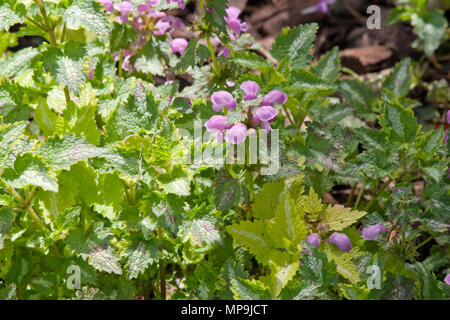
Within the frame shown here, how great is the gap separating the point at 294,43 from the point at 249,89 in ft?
1.49

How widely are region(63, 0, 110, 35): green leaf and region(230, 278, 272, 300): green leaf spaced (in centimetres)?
89

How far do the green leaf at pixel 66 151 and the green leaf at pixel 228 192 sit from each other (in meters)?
0.40

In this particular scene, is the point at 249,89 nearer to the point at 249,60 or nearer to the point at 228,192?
the point at 249,60

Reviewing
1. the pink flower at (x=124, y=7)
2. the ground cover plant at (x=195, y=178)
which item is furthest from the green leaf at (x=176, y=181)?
the pink flower at (x=124, y=7)

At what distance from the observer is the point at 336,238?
1.63 metres

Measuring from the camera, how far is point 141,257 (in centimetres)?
160

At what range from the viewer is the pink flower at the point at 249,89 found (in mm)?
1604

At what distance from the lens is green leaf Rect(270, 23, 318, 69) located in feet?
6.34

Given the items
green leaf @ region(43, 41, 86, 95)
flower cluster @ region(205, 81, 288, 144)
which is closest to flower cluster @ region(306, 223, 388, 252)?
flower cluster @ region(205, 81, 288, 144)

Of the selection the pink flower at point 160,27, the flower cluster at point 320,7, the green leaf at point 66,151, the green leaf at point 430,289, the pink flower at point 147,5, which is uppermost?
the flower cluster at point 320,7

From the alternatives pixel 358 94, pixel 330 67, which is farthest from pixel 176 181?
pixel 358 94

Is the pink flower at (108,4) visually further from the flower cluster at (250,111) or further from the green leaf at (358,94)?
the green leaf at (358,94)
